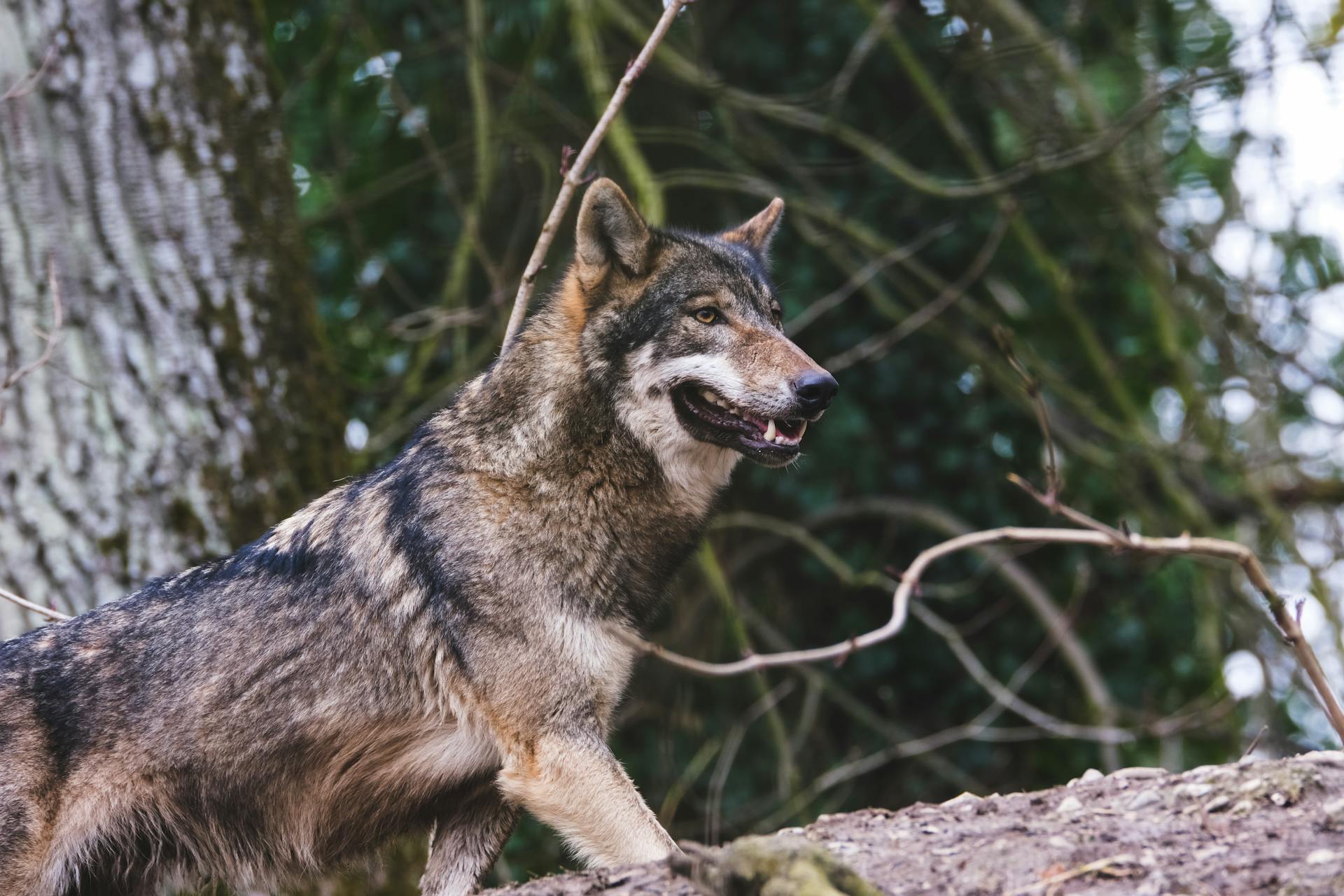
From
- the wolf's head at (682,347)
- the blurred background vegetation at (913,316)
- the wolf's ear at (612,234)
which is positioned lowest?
the blurred background vegetation at (913,316)

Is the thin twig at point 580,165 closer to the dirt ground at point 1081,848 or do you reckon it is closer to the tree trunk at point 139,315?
the tree trunk at point 139,315

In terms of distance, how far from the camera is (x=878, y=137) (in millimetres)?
10445

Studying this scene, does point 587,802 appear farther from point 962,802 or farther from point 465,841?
point 962,802

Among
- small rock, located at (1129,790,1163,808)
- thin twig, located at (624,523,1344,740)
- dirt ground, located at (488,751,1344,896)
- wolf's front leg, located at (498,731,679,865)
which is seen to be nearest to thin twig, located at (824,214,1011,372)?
wolf's front leg, located at (498,731,679,865)

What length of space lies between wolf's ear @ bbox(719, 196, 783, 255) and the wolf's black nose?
1.09 metres

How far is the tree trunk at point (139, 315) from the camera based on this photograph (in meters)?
5.91

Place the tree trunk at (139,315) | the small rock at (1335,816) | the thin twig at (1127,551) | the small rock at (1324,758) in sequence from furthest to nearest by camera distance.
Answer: the tree trunk at (139,315)
the small rock at (1324,758)
the small rock at (1335,816)
the thin twig at (1127,551)

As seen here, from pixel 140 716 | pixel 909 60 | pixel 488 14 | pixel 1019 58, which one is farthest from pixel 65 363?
pixel 1019 58

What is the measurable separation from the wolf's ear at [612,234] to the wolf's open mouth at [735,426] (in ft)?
1.76

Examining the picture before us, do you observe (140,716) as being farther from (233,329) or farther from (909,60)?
(909,60)

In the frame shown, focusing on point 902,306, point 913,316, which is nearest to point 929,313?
point 913,316

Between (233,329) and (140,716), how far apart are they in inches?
97.4

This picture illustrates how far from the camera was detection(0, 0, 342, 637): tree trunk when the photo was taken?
19.4 feet

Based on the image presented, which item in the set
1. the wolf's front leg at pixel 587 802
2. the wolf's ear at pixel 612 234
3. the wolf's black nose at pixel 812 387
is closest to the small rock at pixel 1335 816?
the wolf's front leg at pixel 587 802
